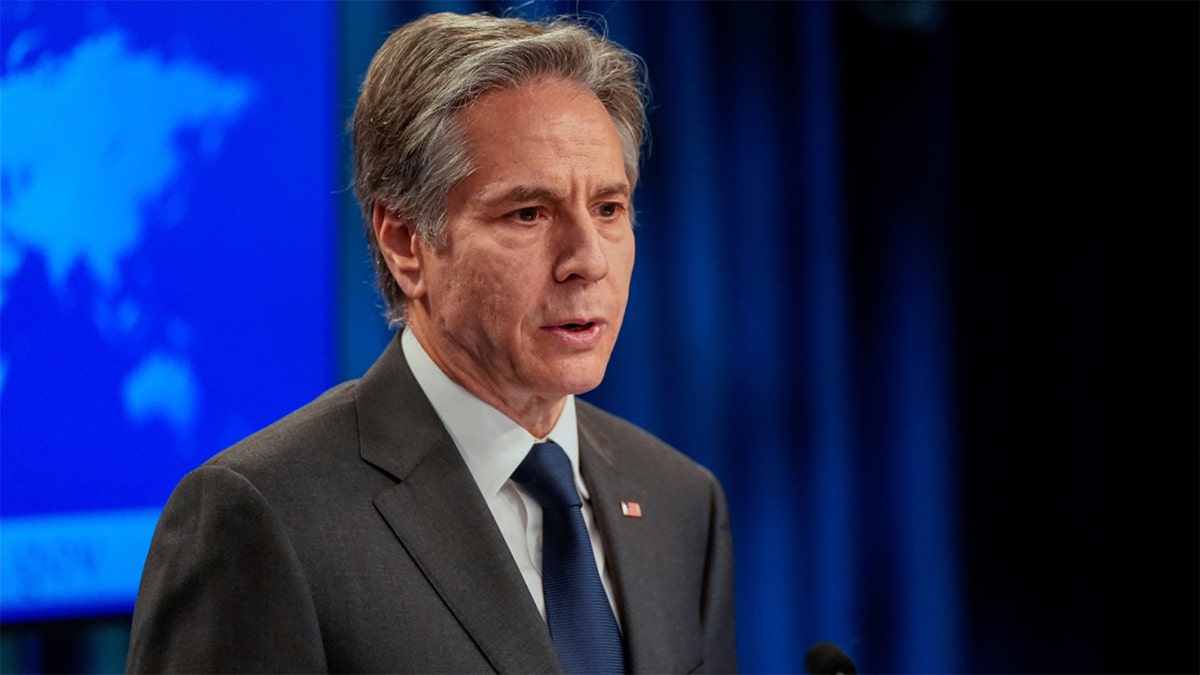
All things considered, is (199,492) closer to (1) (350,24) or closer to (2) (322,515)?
(2) (322,515)

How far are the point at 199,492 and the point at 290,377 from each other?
897 millimetres

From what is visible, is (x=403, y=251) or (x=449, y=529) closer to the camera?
(x=449, y=529)

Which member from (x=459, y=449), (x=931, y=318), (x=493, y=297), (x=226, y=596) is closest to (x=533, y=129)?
(x=493, y=297)

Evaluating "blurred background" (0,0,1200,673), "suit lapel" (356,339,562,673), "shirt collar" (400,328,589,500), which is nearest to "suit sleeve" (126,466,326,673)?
"suit lapel" (356,339,562,673)

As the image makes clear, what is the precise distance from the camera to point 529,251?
1633 mm

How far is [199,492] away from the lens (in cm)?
149

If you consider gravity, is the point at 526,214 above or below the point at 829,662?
above

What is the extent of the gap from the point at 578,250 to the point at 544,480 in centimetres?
33

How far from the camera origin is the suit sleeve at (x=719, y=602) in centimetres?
190

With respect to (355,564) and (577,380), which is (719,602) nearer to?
(577,380)

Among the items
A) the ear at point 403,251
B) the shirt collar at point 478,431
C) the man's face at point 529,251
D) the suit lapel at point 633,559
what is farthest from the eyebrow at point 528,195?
the suit lapel at point 633,559

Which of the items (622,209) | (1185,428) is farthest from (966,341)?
(622,209)

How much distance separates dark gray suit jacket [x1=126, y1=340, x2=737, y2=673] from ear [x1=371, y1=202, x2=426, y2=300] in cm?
10

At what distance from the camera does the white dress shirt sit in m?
1.68
